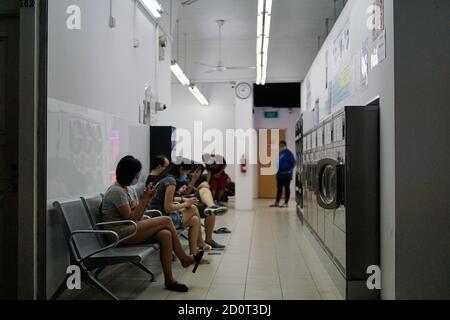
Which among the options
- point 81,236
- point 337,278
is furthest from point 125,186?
point 337,278

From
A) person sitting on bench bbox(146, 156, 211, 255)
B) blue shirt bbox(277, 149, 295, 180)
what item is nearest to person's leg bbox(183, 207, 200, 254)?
person sitting on bench bbox(146, 156, 211, 255)

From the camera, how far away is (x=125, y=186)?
3846mm

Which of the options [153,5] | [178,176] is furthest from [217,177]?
[153,5]

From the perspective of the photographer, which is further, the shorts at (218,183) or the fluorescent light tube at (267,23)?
the shorts at (218,183)

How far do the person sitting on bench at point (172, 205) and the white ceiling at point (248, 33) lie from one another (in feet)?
13.5

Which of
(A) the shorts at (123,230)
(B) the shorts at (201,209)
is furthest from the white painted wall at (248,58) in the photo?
(A) the shorts at (123,230)

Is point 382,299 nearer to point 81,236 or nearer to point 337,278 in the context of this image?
point 337,278

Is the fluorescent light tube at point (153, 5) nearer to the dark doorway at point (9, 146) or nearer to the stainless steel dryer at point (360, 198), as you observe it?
the dark doorway at point (9, 146)

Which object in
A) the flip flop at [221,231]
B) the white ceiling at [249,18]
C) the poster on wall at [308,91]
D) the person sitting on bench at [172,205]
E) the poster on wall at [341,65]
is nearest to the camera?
the person sitting on bench at [172,205]

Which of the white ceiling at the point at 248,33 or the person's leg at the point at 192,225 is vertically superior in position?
the white ceiling at the point at 248,33

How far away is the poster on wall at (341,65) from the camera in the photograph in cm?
530

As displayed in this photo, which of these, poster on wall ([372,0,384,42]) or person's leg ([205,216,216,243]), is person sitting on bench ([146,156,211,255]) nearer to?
person's leg ([205,216,216,243])

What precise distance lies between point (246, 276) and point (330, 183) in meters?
1.24

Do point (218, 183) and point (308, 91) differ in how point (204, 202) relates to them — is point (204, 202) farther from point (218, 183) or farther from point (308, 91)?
point (218, 183)
